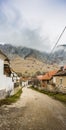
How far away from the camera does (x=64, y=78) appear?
4709 cm

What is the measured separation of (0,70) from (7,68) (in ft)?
48.9

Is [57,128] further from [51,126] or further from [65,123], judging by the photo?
[65,123]

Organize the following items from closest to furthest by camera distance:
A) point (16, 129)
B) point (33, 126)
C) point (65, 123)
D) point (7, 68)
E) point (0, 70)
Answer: point (16, 129) < point (33, 126) < point (65, 123) < point (0, 70) < point (7, 68)

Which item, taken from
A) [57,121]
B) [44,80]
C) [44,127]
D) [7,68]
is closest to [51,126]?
[44,127]

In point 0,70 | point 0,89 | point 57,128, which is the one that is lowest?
point 57,128

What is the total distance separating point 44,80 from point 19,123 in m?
65.9

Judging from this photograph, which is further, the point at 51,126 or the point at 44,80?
the point at 44,80

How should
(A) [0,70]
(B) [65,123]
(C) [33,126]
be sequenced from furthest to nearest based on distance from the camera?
(A) [0,70] → (B) [65,123] → (C) [33,126]

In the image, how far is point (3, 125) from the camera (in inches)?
489

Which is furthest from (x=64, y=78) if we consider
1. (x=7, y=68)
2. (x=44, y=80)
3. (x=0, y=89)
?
(x=44, y=80)

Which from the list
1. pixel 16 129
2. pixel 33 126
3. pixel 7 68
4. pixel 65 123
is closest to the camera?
pixel 16 129

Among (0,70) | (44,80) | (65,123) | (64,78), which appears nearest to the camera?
(65,123)

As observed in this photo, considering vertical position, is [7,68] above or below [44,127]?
above

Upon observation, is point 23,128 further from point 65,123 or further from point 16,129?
point 65,123
